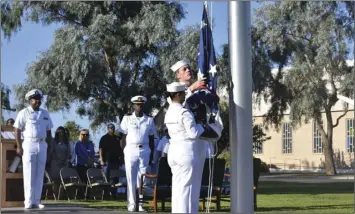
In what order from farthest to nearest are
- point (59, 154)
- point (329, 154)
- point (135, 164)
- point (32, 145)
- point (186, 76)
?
point (329, 154) → point (59, 154) → point (135, 164) → point (32, 145) → point (186, 76)

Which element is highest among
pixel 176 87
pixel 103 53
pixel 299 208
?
pixel 103 53

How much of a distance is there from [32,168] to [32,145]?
38 cm

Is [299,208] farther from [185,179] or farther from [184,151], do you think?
[184,151]

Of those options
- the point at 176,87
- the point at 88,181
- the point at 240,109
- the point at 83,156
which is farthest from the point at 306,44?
the point at 176,87

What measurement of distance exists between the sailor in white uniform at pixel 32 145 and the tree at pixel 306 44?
76.6ft

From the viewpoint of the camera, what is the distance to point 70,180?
1650cm

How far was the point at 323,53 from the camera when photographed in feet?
117

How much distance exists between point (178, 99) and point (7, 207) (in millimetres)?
4854

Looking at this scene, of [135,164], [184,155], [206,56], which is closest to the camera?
[184,155]

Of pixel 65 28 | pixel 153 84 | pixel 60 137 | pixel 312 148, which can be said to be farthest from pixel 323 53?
pixel 312 148

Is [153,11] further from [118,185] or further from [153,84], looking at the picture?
[118,185]

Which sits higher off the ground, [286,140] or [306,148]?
[286,140]

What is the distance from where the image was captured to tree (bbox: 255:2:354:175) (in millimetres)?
35375

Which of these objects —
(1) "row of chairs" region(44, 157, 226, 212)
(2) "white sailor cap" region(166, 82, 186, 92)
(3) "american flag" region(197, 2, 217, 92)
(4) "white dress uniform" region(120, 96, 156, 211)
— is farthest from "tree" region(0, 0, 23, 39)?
(2) "white sailor cap" region(166, 82, 186, 92)
